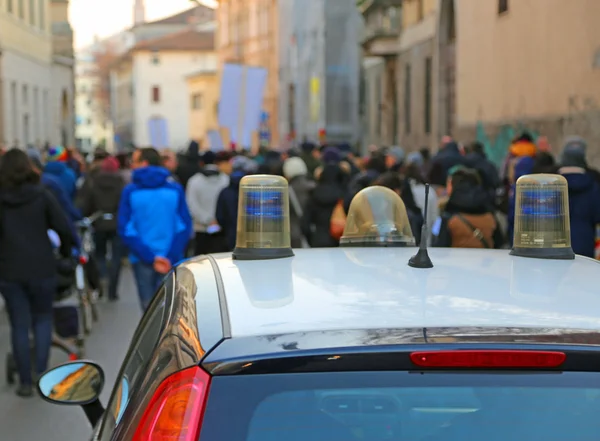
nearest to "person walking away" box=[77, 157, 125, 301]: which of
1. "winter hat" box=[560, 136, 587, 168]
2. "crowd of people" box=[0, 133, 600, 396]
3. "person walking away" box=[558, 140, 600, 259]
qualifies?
"crowd of people" box=[0, 133, 600, 396]

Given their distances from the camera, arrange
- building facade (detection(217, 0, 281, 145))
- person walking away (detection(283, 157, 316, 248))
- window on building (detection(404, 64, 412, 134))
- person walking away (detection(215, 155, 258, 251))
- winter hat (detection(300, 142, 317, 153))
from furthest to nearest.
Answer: building facade (detection(217, 0, 281, 145)), window on building (detection(404, 64, 412, 134)), winter hat (detection(300, 142, 317, 153)), person walking away (detection(283, 157, 316, 248)), person walking away (detection(215, 155, 258, 251))

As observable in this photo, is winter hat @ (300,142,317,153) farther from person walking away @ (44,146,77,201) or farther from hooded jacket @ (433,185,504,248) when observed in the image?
hooded jacket @ (433,185,504,248)

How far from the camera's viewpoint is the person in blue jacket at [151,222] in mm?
8766

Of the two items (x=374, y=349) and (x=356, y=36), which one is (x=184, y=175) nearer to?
(x=374, y=349)

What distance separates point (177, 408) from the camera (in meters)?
2.25

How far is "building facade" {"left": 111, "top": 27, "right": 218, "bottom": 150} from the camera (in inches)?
4186

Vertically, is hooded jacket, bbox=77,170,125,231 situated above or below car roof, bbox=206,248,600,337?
below

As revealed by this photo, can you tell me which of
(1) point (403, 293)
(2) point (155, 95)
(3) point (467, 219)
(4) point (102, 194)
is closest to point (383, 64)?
(4) point (102, 194)

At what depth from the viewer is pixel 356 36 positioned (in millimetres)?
50906

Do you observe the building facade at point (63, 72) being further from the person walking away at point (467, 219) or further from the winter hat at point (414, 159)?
the person walking away at point (467, 219)

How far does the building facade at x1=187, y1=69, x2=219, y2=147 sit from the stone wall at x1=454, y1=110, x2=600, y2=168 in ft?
216

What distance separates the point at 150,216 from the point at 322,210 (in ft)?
8.34

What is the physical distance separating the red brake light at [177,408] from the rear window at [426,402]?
0.02m

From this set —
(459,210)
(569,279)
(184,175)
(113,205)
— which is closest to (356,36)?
(184,175)
